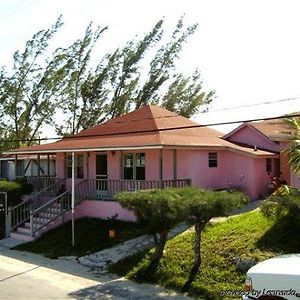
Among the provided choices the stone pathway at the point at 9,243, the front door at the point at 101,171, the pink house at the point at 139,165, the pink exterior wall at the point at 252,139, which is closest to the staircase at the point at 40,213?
the pink house at the point at 139,165

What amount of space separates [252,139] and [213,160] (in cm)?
451

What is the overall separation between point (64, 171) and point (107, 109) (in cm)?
1967

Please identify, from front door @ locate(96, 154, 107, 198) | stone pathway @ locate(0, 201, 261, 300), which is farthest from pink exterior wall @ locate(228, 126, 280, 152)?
front door @ locate(96, 154, 107, 198)

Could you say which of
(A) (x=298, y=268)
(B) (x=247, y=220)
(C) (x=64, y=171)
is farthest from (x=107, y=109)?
(A) (x=298, y=268)

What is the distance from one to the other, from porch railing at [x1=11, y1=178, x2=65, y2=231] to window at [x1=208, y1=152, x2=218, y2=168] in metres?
7.80

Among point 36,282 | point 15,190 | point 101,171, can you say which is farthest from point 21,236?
point 36,282

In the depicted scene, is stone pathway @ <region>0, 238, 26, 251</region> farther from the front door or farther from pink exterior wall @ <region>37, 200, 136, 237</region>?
the front door

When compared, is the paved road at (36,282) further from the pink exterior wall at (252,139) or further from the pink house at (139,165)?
the pink exterior wall at (252,139)

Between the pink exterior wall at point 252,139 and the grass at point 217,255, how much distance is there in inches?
415

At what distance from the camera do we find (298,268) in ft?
23.0

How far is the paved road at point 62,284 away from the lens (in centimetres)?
1183

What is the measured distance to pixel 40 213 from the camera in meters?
21.9

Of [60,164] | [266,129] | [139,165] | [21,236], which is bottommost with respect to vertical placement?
[21,236]

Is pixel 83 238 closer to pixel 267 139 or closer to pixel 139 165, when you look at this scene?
pixel 139 165
